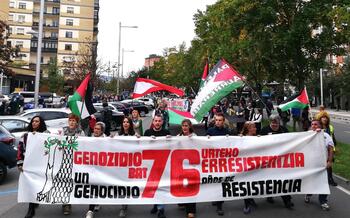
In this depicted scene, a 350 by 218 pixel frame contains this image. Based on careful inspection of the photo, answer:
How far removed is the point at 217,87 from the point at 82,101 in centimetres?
310

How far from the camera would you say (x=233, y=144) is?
7.26 m

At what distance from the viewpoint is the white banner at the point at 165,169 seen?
6.88m

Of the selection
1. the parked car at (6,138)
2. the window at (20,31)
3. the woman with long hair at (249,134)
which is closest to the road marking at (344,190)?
the woman with long hair at (249,134)

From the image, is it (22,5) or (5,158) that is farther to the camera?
(22,5)

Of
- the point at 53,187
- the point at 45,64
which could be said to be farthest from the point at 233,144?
the point at 45,64

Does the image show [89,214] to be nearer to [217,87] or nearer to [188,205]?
[188,205]

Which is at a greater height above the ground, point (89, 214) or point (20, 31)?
point (20, 31)

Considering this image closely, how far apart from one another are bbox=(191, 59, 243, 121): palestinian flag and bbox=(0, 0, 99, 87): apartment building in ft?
247

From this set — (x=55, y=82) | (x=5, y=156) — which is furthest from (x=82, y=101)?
(x=55, y=82)

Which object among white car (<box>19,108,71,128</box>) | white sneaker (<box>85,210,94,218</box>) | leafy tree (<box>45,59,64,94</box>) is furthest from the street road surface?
leafy tree (<box>45,59,64,94</box>)

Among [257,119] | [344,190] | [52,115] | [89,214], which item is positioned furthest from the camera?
[52,115]

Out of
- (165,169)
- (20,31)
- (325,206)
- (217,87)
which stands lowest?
(325,206)

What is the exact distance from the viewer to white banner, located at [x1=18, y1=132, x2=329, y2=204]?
6883 mm

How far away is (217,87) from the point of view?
31.2 feet
